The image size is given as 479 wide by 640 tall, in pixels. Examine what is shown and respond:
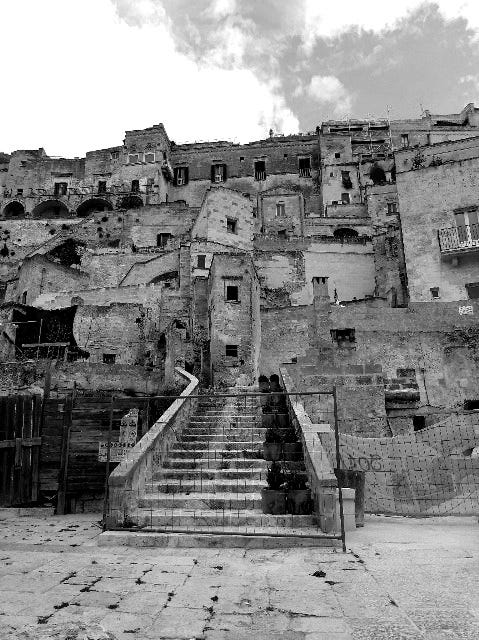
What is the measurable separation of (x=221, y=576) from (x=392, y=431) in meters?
11.2

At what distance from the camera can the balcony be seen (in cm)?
2522

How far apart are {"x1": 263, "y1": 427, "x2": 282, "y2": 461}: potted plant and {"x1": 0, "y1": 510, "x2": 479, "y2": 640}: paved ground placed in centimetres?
296

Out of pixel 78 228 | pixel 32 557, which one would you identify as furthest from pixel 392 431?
pixel 78 228

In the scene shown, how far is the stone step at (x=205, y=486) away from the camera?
27.6ft

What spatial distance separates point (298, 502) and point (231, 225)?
26966 millimetres

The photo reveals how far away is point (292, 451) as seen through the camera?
970 centimetres

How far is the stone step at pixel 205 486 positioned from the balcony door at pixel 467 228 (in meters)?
21.4

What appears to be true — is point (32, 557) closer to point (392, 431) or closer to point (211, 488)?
point (211, 488)

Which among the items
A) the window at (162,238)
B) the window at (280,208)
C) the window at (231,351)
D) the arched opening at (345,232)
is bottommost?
the window at (231,351)

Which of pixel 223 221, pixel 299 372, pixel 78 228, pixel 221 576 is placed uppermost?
pixel 78 228

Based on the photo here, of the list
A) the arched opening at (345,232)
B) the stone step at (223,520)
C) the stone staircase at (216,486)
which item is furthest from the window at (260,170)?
the stone step at (223,520)

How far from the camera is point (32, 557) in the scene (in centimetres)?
589

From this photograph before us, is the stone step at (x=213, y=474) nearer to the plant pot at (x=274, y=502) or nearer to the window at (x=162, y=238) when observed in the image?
the plant pot at (x=274, y=502)

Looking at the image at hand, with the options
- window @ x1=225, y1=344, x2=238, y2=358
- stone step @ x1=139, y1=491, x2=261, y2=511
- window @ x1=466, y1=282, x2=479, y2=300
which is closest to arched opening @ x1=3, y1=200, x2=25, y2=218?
window @ x1=225, y1=344, x2=238, y2=358
